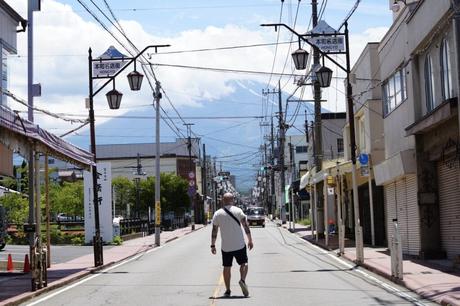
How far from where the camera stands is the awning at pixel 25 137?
14188 millimetres

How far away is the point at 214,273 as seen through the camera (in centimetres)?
1903

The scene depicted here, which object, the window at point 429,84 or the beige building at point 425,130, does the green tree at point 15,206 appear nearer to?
the beige building at point 425,130

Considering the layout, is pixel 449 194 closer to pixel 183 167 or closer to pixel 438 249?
pixel 438 249

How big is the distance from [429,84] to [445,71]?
5.98 ft

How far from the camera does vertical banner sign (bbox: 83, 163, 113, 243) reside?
36562 millimetres

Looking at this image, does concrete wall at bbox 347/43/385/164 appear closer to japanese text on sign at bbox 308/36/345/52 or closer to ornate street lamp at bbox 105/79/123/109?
japanese text on sign at bbox 308/36/345/52

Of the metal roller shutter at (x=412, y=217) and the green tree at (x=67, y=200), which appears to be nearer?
the metal roller shutter at (x=412, y=217)

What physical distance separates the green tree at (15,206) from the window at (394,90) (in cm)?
2056

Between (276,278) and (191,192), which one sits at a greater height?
(191,192)

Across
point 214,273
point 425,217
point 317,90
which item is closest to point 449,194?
point 425,217

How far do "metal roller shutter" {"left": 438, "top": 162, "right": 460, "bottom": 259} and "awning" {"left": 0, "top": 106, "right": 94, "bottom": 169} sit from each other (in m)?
10.6

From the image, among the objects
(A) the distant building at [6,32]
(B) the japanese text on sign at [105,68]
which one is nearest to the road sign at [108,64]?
(B) the japanese text on sign at [105,68]

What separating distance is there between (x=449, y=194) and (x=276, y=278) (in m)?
6.13

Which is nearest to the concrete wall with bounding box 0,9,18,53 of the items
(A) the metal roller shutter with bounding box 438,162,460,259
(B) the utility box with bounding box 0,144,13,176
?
(B) the utility box with bounding box 0,144,13,176
